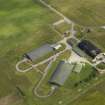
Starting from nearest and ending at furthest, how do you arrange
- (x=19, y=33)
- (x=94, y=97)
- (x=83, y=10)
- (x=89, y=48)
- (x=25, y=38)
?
(x=94, y=97)
(x=89, y=48)
(x=25, y=38)
(x=19, y=33)
(x=83, y=10)

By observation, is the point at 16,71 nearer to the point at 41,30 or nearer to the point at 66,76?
the point at 66,76

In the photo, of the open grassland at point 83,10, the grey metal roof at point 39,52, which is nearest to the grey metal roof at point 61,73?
the grey metal roof at point 39,52

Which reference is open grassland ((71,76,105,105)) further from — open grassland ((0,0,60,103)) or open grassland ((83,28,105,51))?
open grassland ((83,28,105,51))

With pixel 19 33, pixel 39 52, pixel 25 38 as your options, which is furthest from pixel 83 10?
pixel 39 52

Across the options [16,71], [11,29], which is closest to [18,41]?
[11,29]

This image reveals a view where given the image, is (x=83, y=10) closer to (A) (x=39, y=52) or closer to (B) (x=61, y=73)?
(A) (x=39, y=52)

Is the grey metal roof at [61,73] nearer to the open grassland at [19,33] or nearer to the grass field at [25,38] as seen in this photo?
the grass field at [25,38]
